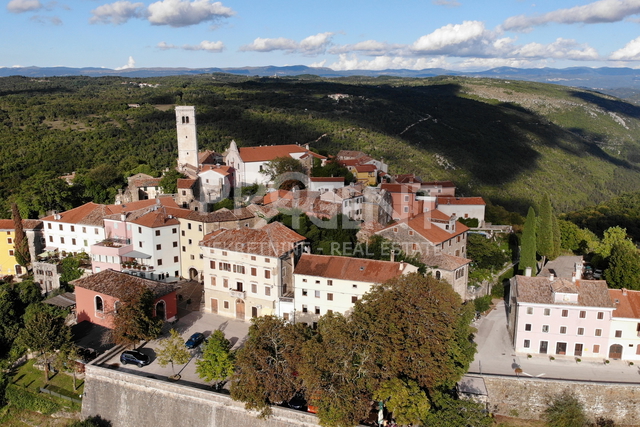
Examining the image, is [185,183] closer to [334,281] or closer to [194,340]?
[194,340]

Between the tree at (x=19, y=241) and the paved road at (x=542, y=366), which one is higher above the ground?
the tree at (x=19, y=241)

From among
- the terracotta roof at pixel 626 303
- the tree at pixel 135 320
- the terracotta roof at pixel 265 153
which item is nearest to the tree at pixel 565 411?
the terracotta roof at pixel 626 303

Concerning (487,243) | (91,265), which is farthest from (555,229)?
(91,265)

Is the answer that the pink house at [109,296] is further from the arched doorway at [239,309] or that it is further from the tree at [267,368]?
the tree at [267,368]

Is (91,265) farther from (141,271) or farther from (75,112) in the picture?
(75,112)

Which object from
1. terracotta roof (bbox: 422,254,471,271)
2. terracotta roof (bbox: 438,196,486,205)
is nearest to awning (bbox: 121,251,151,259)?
terracotta roof (bbox: 422,254,471,271)

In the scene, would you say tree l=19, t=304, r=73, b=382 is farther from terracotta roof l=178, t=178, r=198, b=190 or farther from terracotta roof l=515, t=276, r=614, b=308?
terracotta roof l=515, t=276, r=614, b=308

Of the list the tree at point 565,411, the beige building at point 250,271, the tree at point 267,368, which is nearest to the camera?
the tree at point 267,368
